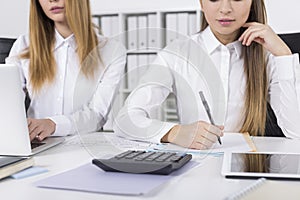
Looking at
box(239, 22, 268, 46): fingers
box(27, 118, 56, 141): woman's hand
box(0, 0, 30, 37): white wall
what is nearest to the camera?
box(27, 118, 56, 141): woman's hand

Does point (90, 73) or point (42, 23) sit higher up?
point (42, 23)

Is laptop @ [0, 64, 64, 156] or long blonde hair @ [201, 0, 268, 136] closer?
laptop @ [0, 64, 64, 156]

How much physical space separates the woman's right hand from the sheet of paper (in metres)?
0.22

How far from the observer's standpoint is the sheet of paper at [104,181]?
70 cm

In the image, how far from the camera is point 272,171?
2.65 feet

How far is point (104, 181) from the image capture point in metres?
0.75

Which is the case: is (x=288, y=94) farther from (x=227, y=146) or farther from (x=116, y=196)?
(x=116, y=196)

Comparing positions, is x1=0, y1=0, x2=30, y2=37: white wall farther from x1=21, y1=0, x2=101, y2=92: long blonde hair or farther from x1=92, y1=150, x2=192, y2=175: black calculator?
x1=92, y1=150, x2=192, y2=175: black calculator

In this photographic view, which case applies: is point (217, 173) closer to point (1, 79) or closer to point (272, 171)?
point (272, 171)

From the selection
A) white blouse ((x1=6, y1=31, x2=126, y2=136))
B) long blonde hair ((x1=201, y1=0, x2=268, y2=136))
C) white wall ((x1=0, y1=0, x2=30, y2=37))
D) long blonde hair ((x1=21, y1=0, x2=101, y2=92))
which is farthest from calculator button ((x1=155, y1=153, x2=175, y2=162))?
white wall ((x1=0, y1=0, x2=30, y2=37))

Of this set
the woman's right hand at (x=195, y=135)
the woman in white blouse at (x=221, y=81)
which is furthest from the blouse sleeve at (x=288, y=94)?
the woman's right hand at (x=195, y=135)

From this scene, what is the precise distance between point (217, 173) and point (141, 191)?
0.20m

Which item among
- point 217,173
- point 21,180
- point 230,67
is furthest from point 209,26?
point 21,180

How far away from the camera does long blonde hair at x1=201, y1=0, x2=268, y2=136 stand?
1371mm
